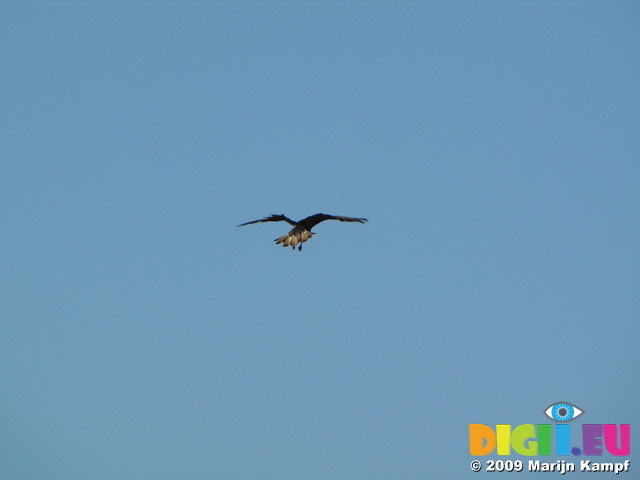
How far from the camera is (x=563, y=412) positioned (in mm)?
93312

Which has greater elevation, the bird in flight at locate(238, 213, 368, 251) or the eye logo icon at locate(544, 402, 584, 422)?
the bird in flight at locate(238, 213, 368, 251)

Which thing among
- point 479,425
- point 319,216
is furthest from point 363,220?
point 479,425

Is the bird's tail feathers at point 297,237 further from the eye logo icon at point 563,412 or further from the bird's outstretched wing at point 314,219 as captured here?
the eye logo icon at point 563,412

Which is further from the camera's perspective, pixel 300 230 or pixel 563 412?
pixel 563 412

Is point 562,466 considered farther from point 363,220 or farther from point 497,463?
point 363,220

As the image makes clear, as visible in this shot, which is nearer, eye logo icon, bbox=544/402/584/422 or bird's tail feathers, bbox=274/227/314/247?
bird's tail feathers, bbox=274/227/314/247

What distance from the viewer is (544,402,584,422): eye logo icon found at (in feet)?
304

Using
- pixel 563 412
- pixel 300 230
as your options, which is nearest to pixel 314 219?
pixel 300 230

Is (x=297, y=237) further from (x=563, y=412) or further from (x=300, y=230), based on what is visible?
(x=563, y=412)

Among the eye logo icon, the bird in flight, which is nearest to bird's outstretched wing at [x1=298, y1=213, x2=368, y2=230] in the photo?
the bird in flight

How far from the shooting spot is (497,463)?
89.5 metres

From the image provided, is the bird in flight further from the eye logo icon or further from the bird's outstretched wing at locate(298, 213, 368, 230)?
the eye logo icon

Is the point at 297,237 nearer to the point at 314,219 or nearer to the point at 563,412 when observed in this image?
the point at 314,219

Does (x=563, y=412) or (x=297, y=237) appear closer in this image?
(x=297, y=237)
